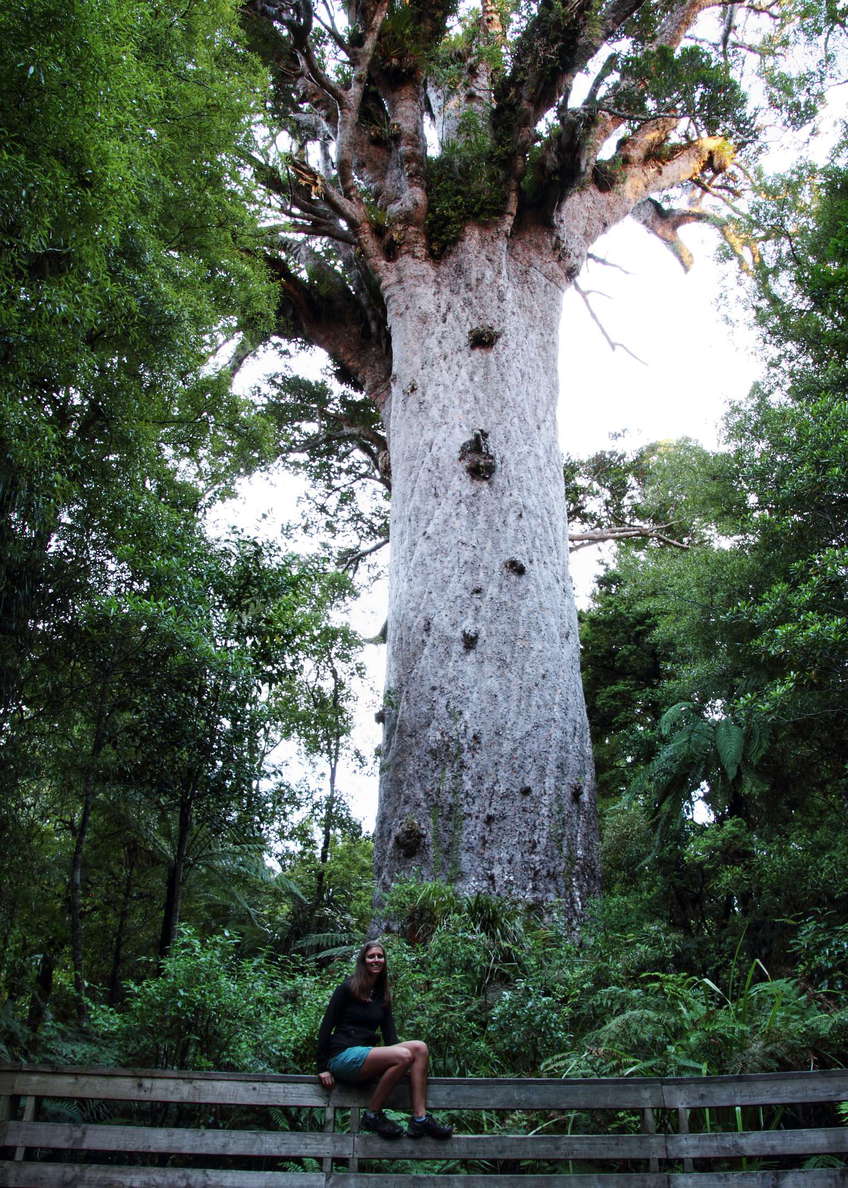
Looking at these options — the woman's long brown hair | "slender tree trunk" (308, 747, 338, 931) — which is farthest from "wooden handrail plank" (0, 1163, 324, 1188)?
"slender tree trunk" (308, 747, 338, 931)

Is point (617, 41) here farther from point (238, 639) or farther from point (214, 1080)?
point (214, 1080)

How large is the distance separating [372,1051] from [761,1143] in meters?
1.40

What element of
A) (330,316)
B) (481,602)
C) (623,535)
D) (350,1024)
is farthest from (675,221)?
(350,1024)

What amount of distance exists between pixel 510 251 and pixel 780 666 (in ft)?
16.1

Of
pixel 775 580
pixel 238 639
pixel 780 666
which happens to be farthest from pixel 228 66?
pixel 780 666

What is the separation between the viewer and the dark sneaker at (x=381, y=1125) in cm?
312

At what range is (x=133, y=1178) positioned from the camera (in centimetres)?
299

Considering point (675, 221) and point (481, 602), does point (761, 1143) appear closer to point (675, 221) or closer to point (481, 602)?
point (481, 602)

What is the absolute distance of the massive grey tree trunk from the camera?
18.7ft

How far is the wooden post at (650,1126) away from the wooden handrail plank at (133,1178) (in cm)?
116

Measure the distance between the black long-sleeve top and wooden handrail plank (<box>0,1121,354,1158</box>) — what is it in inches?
10.5

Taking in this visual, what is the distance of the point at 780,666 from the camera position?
7.50 metres

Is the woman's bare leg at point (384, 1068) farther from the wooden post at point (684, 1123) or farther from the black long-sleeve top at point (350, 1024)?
the wooden post at point (684, 1123)

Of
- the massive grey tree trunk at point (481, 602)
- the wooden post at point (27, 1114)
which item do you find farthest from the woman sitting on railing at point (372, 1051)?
the massive grey tree trunk at point (481, 602)
